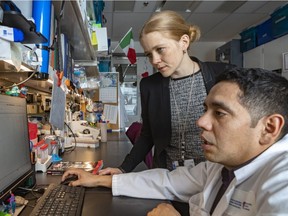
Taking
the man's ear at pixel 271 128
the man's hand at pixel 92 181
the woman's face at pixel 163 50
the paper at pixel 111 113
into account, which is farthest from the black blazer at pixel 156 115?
the paper at pixel 111 113

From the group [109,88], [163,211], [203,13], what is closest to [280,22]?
[203,13]

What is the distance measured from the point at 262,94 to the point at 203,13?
430 cm

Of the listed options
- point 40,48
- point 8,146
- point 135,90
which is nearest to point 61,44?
point 40,48

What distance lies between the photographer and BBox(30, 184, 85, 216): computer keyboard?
0.80 m

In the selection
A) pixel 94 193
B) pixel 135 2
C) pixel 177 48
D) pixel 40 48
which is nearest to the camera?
pixel 94 193

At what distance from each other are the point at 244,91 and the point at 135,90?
5.68 meters

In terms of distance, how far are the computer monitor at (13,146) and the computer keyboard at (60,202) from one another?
0.37ft

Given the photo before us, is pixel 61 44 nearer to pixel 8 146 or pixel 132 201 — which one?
pixel 8 146

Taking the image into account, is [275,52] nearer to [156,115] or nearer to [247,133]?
[156,115]

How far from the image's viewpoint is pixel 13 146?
3.14ft

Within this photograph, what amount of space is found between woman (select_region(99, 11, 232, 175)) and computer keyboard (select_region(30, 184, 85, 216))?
0.85ft

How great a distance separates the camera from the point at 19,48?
903 mm

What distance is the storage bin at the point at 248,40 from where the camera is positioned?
4.88 m

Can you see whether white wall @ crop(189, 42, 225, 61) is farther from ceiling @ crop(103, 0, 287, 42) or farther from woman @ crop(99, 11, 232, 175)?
woman @ crop(99, 11, 232, 175)
